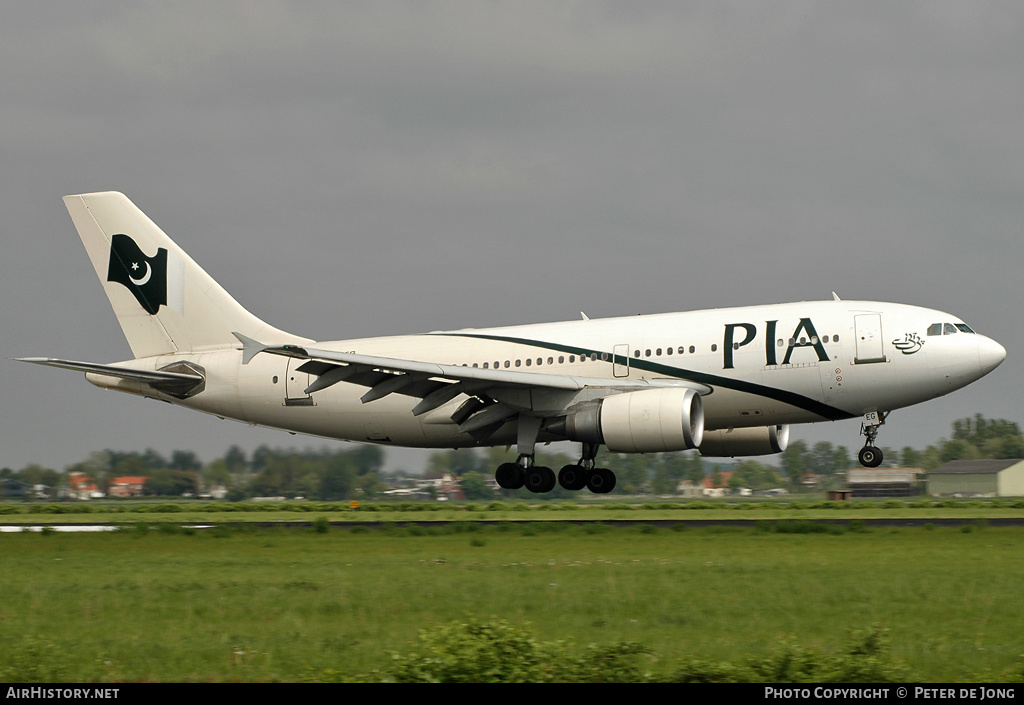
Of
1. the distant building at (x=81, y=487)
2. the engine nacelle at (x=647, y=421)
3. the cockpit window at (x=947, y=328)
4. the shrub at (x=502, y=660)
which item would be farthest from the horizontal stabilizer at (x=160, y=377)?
the shrub at (x=502, y=660)

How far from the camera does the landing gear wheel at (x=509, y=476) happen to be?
30.8m

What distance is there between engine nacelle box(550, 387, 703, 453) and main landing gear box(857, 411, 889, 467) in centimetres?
446

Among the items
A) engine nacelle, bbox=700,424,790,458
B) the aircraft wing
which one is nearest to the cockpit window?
the aircraft wing

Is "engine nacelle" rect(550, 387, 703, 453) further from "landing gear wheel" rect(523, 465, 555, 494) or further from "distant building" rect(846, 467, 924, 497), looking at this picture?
"distant building" rect(846, 467, 924, 497)

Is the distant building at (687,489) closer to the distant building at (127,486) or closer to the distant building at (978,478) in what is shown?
the distant building at (978,478)

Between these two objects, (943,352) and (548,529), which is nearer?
(548,529)

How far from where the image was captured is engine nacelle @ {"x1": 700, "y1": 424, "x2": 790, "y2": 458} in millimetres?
33094

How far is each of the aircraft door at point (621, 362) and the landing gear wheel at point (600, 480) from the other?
3.42 metres

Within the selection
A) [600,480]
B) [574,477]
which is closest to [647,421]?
[600,480]

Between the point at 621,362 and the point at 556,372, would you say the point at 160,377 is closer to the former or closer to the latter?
the point at 556,372

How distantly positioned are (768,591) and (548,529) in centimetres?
1143
